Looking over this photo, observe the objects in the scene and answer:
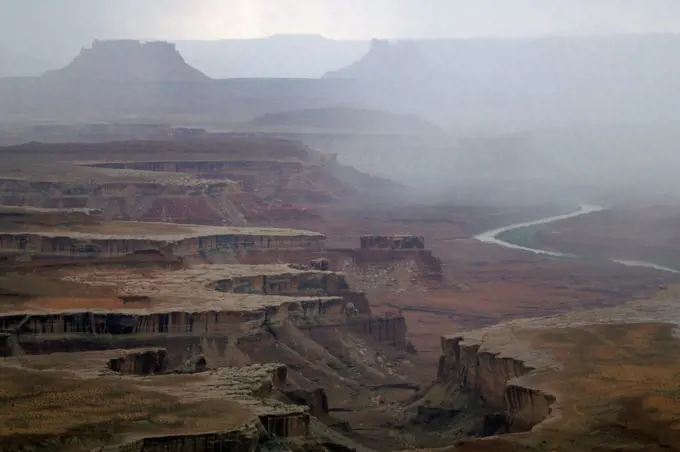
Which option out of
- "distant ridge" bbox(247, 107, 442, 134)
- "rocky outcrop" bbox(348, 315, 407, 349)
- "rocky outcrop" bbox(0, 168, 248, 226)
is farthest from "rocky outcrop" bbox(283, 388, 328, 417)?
"distant ridge" bbox(247, 107, 442, 134)

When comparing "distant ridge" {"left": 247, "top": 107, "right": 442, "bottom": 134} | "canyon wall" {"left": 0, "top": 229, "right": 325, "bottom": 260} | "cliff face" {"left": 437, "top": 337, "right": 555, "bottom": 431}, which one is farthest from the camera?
"distant ridge" {"left": 247, "top": 107, "right": 442, "bottom": 134}

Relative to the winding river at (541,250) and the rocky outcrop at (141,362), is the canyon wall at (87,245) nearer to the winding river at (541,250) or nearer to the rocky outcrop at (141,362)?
the rocky outcrop at (141,362)

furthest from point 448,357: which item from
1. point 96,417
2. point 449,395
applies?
point 96,417

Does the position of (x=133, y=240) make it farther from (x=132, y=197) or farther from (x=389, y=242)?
(x=132, y=197)

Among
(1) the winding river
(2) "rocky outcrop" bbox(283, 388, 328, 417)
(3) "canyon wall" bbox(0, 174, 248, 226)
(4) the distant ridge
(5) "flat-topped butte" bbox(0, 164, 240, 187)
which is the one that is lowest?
(2) "rocky outcrop" bbox(283, 388, 328, 417)

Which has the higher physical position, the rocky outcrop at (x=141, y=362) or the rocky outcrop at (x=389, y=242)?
Answer: the rocky outcrop at (x=389, y=242)

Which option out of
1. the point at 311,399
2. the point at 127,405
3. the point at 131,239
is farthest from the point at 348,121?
the point at 127,405

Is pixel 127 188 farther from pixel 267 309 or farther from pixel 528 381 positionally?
pixel 528 381

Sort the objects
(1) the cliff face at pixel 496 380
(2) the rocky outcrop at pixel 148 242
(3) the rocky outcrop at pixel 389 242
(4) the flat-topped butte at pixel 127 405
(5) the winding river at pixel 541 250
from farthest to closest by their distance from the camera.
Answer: (5) the winding river at pixel 541 250 → (3) the rocky outcrop at pixel 389 242 → (2) the rocky outcrop at pixel 148 242 → (1) the cliff face at pixel 496 380 → (4) the flat-topped butte at pixel 127 405

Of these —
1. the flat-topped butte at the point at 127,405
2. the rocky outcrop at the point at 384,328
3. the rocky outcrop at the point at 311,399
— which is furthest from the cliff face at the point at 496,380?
the rocky outcrop at the point at 384,328

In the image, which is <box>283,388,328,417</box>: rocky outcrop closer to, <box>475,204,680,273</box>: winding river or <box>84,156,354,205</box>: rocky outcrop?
<box>475,204,680,273</box>: winding river
